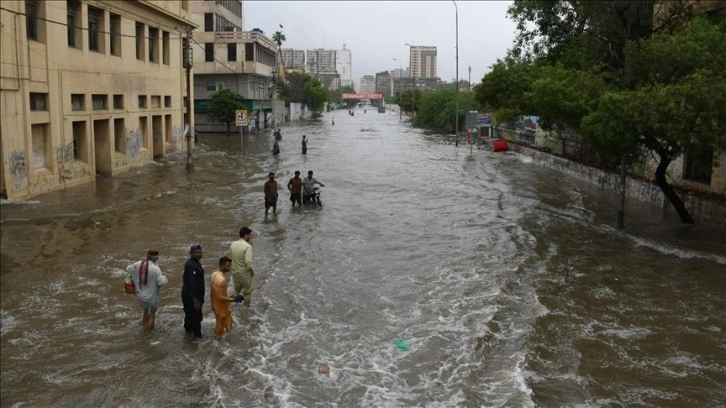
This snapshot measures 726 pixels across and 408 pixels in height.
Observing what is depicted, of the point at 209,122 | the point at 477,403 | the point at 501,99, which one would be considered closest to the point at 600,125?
the point at 477,403

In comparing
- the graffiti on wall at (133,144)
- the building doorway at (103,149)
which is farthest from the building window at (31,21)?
the graffiti on wall at (133,144)

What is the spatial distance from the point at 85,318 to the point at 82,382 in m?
2.64

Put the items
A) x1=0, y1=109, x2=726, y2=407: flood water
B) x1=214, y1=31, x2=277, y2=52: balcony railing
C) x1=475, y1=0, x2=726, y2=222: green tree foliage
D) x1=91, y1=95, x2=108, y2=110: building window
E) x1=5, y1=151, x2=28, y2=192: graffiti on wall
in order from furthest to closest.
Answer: x1=214, y1=31, x2=277, y2=52: balcony railing, x1=91, y1=95, x2=108, y2=110: building window, x1=5, y1=151, x2=28, y2=192: graffiti on wall, x1=475, y1=0, x2=726, y2=222: green tree foliage, x1=0, y1=109, x2=726, y2=407: flood water

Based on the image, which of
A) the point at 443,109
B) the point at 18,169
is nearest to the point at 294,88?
the point at 443,109

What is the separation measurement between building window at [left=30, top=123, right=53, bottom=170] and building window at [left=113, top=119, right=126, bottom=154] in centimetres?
733

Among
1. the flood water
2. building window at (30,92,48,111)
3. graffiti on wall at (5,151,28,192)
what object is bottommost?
the flood water

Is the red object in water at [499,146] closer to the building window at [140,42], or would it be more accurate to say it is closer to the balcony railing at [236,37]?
the building window at [140,42]

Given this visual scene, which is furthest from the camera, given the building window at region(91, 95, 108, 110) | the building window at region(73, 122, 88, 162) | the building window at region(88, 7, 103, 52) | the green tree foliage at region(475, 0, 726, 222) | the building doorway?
the building doorway

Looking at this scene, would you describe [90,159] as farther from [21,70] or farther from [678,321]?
[678,321]

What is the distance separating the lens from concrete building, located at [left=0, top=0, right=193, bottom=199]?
20.4 meters

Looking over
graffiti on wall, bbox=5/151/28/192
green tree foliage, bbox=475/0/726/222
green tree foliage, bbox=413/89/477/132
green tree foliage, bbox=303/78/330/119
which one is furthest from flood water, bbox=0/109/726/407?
green tree foliage, bbox=303/78/330/119

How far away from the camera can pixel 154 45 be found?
35438mm

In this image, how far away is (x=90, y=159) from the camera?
2644 cm

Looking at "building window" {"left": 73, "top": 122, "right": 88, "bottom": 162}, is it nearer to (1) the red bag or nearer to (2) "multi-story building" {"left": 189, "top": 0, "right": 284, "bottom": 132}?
(1) the red bag
